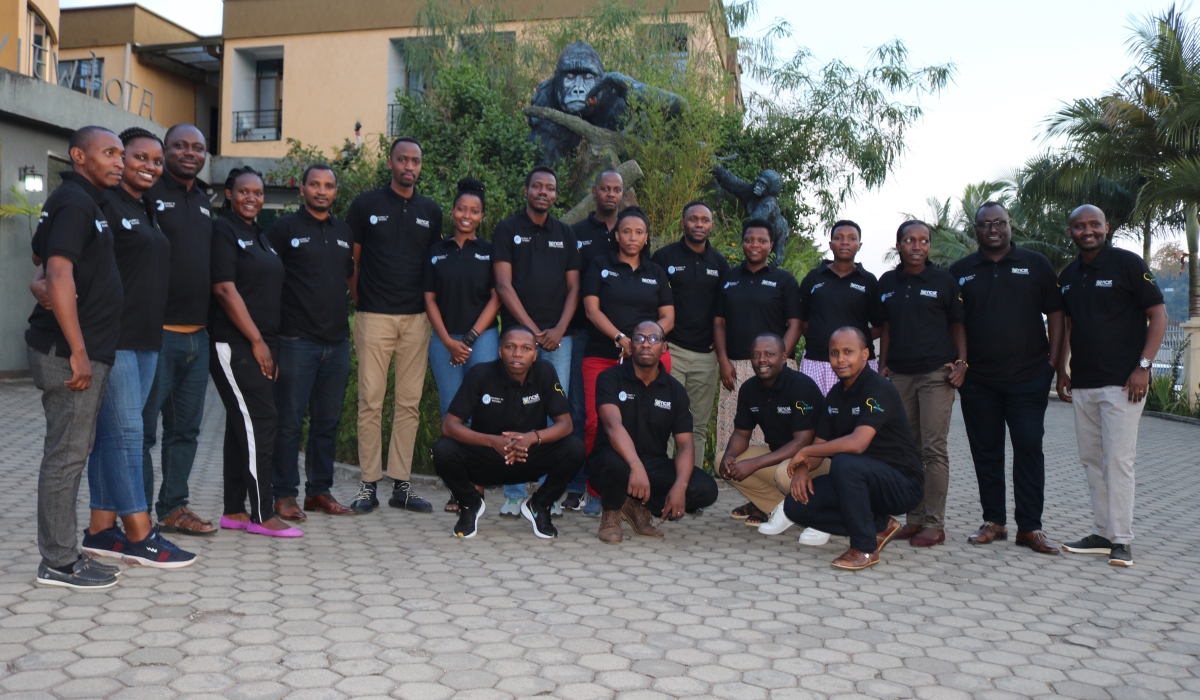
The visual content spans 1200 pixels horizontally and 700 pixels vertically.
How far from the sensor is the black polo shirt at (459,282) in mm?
6488

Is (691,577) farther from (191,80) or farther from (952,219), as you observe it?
(952,219)

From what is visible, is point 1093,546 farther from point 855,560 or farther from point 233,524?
point 233,524

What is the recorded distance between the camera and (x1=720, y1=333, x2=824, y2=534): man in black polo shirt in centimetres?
609

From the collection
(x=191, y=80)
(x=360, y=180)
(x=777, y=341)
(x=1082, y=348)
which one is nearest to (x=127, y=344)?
(x=777, y=341)

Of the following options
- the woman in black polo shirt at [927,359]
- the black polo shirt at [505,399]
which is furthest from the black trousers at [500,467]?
the woman in black polo shirt at [927,359]

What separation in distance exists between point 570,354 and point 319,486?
187 centimetres

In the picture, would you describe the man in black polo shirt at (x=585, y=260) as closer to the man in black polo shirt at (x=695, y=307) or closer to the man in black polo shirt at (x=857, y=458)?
the man in black polo shirt at (x=695, y=307)

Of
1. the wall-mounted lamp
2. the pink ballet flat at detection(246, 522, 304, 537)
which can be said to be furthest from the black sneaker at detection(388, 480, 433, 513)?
the wall-mounted lamp

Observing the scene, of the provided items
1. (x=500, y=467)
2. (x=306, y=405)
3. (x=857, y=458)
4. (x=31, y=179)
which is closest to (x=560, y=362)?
(x=500, y=467)

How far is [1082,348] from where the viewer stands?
587 cm

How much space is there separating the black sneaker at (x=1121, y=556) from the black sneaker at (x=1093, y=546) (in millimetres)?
119

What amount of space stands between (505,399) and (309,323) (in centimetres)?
130

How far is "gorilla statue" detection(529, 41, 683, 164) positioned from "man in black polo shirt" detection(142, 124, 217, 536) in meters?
7.99

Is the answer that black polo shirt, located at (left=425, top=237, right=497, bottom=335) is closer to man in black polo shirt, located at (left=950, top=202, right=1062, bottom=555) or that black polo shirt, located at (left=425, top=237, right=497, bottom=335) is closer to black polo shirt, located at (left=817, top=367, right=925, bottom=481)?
black polo shirt, located at (left=817, top=367, right=925, bottom=481)
